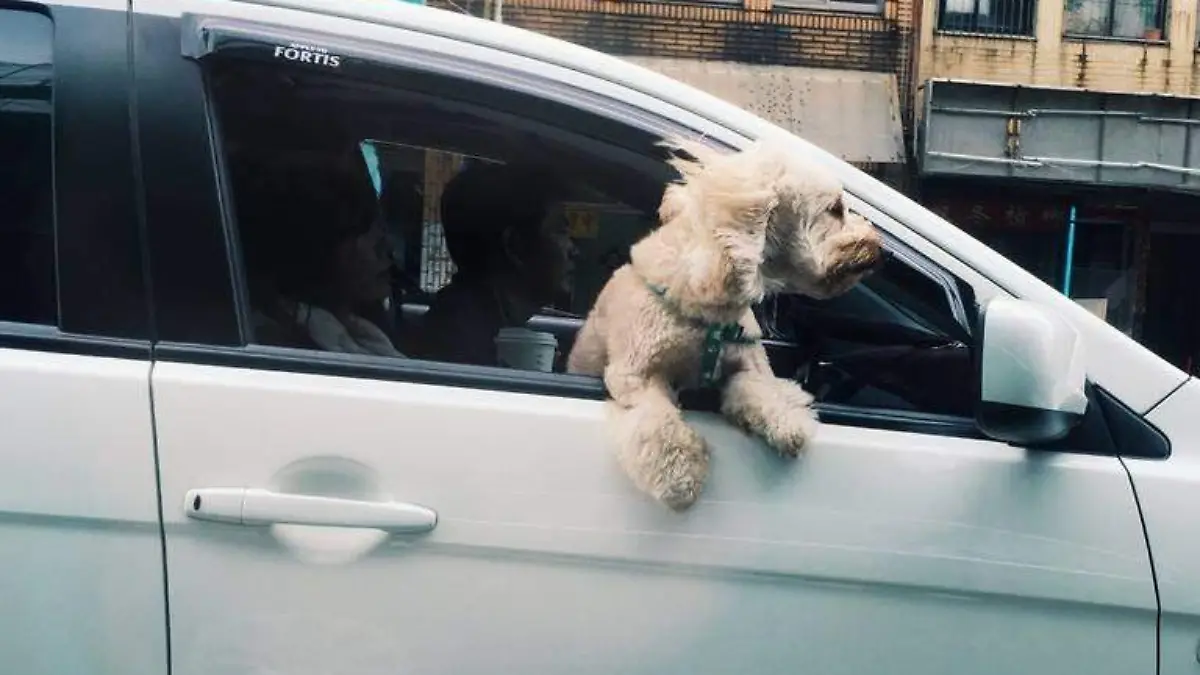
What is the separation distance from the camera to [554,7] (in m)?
14.3

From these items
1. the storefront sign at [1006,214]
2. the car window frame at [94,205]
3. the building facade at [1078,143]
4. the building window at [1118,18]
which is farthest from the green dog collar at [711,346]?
the building window at [1118,18]

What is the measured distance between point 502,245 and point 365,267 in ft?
1.45

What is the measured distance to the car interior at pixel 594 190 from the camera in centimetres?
204

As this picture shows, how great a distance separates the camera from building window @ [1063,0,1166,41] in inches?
602

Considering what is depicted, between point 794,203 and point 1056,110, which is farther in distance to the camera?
point 1056,110

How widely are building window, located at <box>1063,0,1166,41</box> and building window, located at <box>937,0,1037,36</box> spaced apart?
1.89 feet

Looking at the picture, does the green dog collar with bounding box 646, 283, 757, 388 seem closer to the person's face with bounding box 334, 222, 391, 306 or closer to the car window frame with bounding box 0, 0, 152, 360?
the person's face with bounding box 334, 222, 391, 306

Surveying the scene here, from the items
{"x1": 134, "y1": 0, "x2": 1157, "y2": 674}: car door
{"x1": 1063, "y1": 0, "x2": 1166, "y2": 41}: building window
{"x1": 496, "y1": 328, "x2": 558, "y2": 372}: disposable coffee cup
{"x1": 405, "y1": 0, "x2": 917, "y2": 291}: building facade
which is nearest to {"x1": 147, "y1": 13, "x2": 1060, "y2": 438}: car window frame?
{"x1": 134, "y1": 0, "x2": 1157, "y2": 674}: car door

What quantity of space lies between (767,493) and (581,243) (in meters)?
0.97

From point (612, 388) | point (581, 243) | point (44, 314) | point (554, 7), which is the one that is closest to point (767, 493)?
point (612, 388)

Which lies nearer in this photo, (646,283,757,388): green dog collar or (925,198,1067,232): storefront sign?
(646,283,757,388): green dog collar

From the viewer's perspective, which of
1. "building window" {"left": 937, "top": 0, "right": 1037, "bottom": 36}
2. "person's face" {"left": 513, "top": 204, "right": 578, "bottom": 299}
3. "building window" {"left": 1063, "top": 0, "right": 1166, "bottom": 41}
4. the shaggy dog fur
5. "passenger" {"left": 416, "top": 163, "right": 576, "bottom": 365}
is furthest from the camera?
"building window" {"left": 1063, "top": 0, "right": 1166, "bottom": 41}

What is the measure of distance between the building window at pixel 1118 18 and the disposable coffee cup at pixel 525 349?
14.7 meters

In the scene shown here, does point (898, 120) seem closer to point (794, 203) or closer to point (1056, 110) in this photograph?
point (1056, 110)
